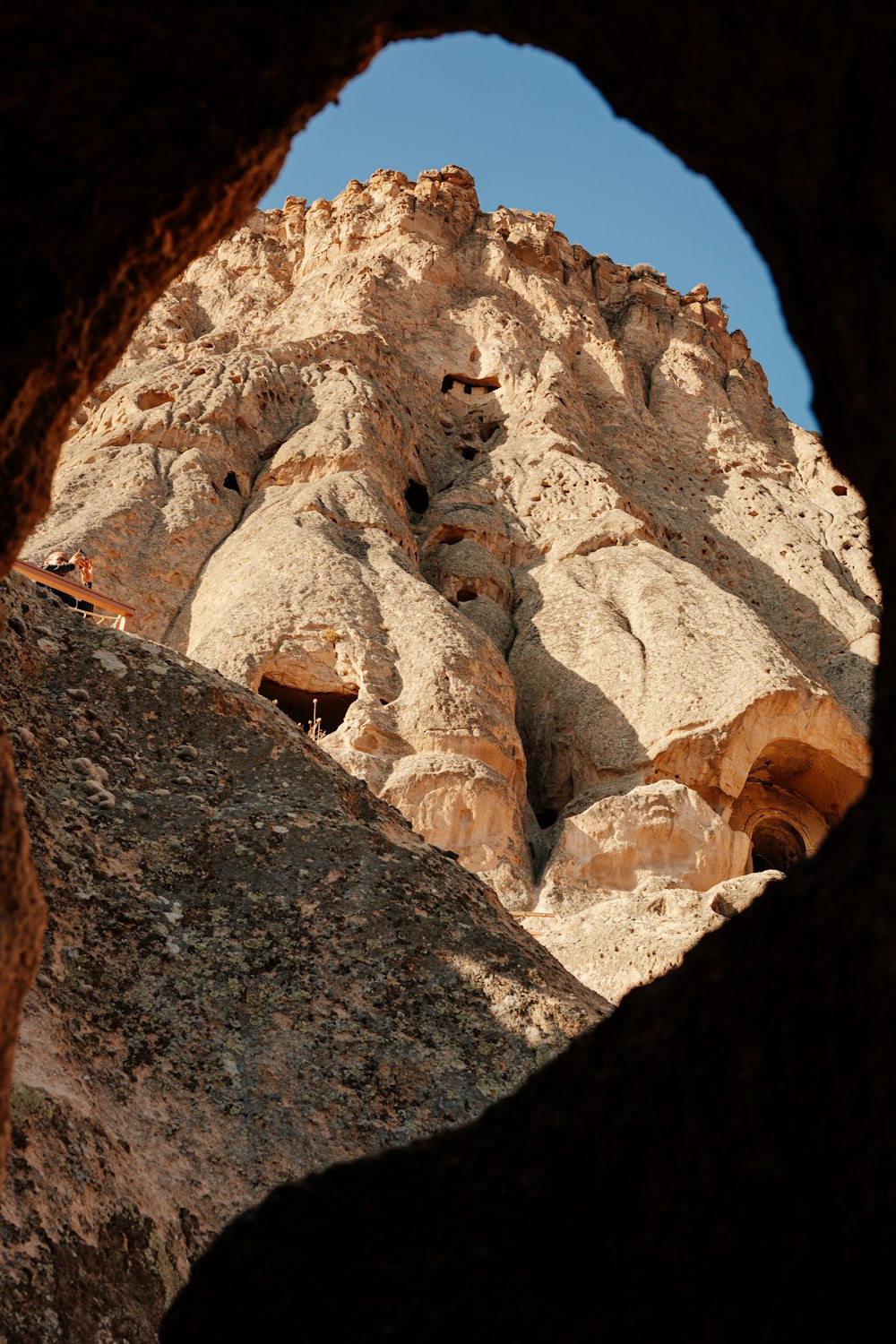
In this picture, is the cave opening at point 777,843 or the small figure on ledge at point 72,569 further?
the cave opening at point 777,843

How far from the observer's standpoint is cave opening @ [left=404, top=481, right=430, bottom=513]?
26781 millimetres

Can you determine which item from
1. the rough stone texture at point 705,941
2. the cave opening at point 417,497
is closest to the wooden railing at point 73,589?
the cave opening at point 417,497

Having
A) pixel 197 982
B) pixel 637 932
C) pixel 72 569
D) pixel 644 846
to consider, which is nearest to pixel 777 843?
pixel 644 846

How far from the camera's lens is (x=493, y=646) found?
19.9m

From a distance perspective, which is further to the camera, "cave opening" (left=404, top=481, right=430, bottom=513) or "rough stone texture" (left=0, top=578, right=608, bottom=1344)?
"cave opening" (left=404, top=481, right=430, bottom=513)

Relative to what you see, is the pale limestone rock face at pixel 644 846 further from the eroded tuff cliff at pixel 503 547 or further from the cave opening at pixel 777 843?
the cave opening at pixel 777 843

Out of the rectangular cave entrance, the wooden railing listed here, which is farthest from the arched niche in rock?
the wooden railing

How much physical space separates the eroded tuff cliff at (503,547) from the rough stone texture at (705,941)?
943 cm

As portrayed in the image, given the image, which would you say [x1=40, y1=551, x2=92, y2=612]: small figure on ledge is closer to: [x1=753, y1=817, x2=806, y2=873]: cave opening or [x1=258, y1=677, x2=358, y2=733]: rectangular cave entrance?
[x1=258, y1=677, x2=358, y2=733]: rectangular cave entrance

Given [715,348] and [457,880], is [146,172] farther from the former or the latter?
[715,348]

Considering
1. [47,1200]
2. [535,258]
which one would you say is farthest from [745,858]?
[535,258]

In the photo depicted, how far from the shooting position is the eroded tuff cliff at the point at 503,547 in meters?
17.0

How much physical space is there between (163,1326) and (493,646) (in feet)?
57.7

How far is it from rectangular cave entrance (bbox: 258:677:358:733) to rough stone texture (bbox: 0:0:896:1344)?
625 inches
